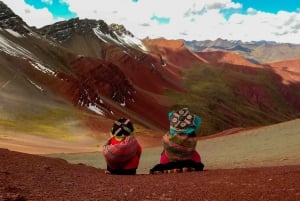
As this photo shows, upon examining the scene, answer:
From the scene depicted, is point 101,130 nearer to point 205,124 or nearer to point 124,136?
point 124,136

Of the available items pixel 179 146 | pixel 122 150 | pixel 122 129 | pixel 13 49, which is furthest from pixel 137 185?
pixel 13 49

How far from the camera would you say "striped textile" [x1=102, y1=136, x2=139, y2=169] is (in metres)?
17.9

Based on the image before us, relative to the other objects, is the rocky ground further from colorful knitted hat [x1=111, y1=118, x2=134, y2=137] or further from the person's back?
colorful knitted hat [x1=111, y1=118, x2=134, y2=137]

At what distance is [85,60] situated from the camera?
13838cm

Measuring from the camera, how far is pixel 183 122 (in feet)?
58.4

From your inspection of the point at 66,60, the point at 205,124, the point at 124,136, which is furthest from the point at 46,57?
the point at 124,136

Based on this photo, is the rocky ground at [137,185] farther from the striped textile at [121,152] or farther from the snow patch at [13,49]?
the snow patch at [13,49]

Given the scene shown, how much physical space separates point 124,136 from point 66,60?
123 m

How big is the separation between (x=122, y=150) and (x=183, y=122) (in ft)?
8.14

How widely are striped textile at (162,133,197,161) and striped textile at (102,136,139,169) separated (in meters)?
1.22

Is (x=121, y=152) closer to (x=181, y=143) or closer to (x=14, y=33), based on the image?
(x=181, y=143)

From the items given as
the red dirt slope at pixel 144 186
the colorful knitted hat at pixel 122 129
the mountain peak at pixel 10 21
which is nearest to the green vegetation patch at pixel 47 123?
the colorful knitted hat at pixel 122 129

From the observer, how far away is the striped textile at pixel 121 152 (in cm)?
1791

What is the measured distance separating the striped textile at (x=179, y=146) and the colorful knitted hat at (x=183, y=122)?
215 mm
